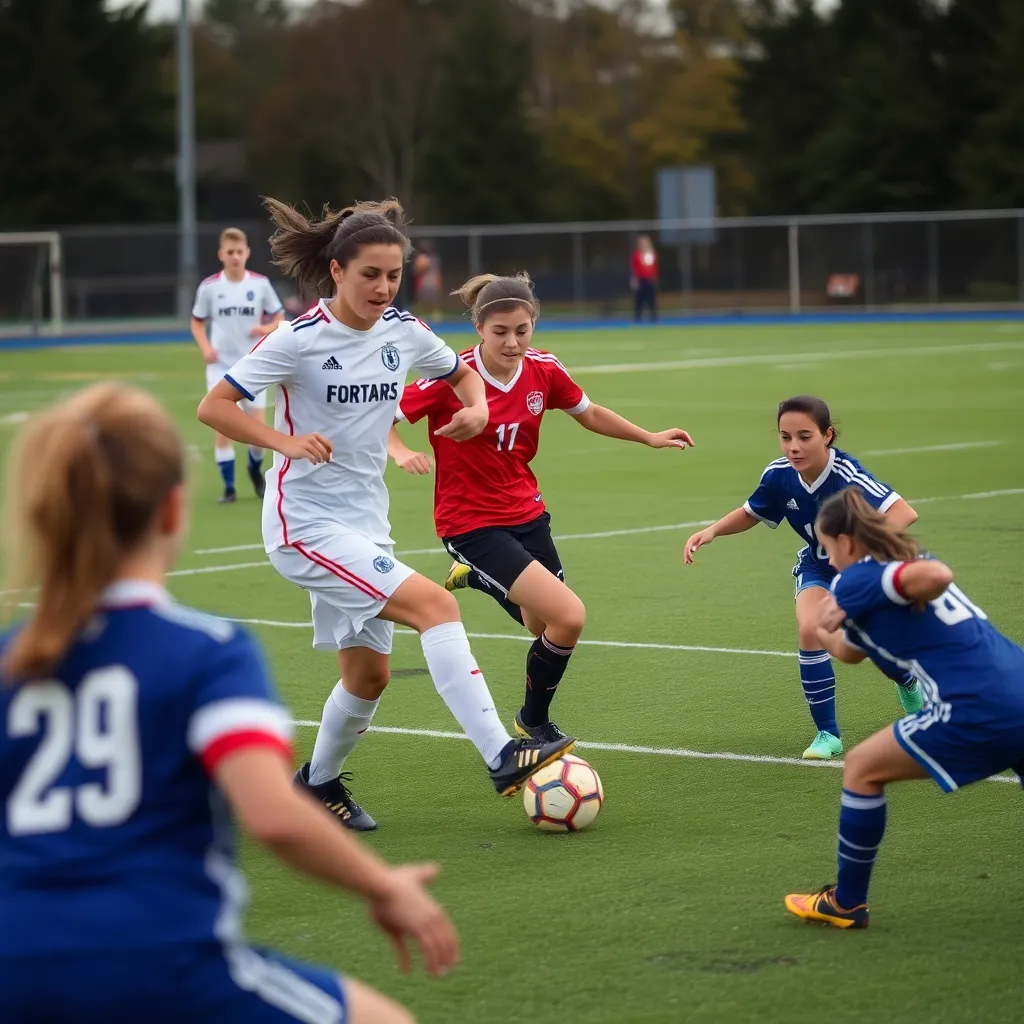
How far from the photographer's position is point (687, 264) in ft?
156

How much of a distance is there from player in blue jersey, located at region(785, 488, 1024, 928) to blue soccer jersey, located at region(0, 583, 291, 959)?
2306 mm

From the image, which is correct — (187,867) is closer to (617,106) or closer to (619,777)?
(619,777)

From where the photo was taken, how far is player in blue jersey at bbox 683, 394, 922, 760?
6633mm

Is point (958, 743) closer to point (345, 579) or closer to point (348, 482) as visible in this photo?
point (345, 579)

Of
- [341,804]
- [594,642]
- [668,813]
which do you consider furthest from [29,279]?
[668,813]

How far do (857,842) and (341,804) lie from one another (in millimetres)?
2085

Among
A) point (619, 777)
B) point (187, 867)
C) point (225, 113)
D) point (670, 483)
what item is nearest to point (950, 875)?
point (619, 777)

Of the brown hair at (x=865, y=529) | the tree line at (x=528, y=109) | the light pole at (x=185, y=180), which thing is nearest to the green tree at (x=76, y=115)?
the tree line at (x=528, y=109)

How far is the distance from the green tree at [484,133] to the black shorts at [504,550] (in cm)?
5728

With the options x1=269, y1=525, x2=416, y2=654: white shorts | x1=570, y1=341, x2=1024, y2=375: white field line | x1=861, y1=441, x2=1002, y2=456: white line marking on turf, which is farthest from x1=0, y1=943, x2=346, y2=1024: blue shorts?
x1=570, y1=341, x2=1024, y2=375: white field line

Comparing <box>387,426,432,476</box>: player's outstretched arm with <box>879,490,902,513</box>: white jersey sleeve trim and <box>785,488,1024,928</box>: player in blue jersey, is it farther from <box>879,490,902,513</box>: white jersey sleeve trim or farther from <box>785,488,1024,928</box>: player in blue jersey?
<box>785,488,1024,928</box>: player in blue jersey

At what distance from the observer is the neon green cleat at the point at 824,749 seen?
6754mm

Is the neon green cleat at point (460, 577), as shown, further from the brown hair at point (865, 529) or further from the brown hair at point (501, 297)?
the brown hair at point (865, 529)

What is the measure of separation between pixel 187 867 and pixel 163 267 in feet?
148
